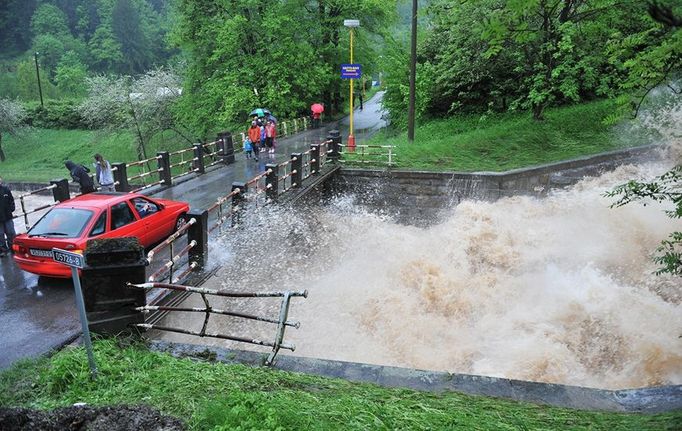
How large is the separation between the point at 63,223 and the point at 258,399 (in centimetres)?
652

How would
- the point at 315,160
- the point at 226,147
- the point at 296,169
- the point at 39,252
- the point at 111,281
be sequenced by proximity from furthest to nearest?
the point at 226,147 → the point at 315,160 → the point at 296,169 → the point at 39,252 → the point at 111,281

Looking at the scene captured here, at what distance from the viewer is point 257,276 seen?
450 inches

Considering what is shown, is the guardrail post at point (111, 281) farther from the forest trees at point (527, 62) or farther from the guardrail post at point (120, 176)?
the forest trees at point (527, 62)

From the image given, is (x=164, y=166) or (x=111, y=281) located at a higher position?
(x=164, y=166)

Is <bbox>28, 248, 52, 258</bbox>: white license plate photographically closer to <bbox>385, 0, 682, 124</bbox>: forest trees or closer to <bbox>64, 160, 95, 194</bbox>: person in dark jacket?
<bbox>64, 160, 95, 194</bbox>: person in dark jacket

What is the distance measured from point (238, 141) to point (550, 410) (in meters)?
29.0

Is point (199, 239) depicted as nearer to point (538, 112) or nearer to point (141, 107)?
point (538, 112)

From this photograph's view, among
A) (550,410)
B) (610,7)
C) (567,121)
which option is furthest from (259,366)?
(567,121)

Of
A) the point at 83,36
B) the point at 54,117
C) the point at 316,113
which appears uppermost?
the point at 83,36

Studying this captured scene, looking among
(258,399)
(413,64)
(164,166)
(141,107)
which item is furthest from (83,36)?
(258,399)

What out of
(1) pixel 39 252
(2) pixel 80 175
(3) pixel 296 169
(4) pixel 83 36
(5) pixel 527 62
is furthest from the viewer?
(4) pixel 83 36

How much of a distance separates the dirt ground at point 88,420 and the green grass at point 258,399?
256mm

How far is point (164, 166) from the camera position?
1667 cm

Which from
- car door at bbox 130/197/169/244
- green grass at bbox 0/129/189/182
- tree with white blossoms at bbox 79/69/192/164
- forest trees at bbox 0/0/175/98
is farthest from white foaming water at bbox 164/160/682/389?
forest trees at bbox 0/0/175/98
